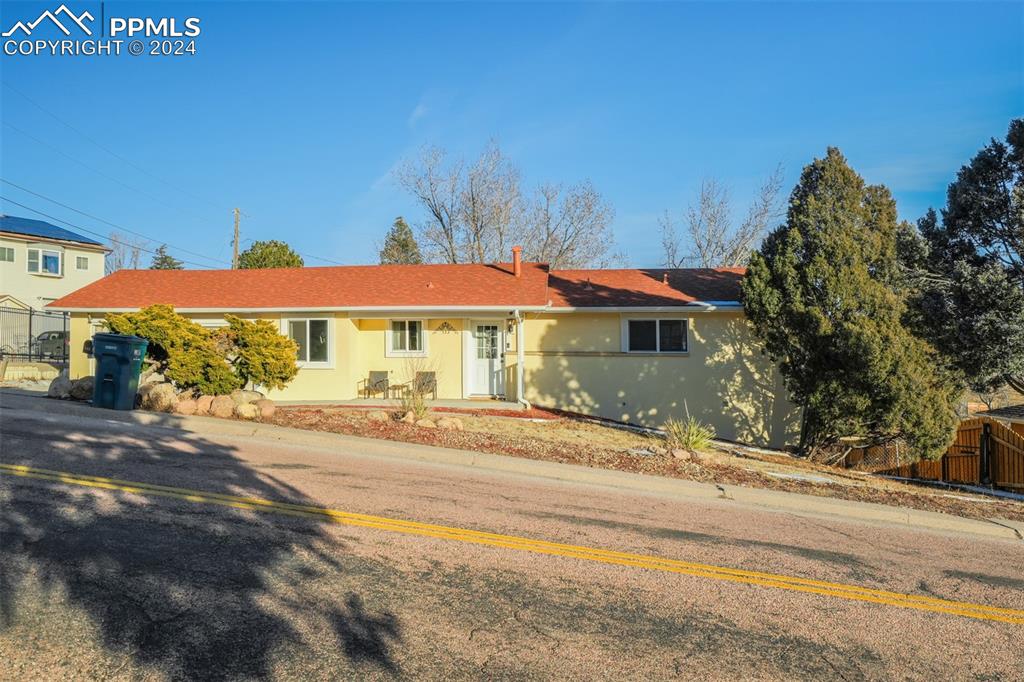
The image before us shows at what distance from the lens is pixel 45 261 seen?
38.7 metres

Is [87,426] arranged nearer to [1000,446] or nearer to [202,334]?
[202,334]

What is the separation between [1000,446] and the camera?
15.4 m

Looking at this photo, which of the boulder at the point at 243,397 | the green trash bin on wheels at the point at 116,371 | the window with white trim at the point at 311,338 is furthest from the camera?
the window with white trim at the point at 311,338

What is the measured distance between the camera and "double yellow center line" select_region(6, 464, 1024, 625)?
5.61 meters

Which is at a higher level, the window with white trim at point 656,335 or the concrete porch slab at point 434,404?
the window with white trim at point 656,335

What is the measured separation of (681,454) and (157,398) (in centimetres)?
966

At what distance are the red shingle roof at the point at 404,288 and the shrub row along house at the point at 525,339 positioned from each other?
0.07m

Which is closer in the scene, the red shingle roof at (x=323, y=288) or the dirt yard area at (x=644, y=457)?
the dirt yard area at (x=644, y=457)

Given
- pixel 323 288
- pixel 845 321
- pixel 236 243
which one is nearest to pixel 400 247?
pixel 236 243

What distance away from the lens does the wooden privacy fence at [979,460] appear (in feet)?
49.3

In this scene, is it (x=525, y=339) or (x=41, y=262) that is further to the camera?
(x=41, y=262)

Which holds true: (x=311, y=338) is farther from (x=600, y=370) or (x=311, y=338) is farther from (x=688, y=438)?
(x=688, y=438)

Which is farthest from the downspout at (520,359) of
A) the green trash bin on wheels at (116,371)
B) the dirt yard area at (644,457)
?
the green trash bin on wheels at (116,371)

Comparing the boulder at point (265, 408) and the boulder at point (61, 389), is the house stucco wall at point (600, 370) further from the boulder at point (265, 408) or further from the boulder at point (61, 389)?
the boulder at point (61, 389)
